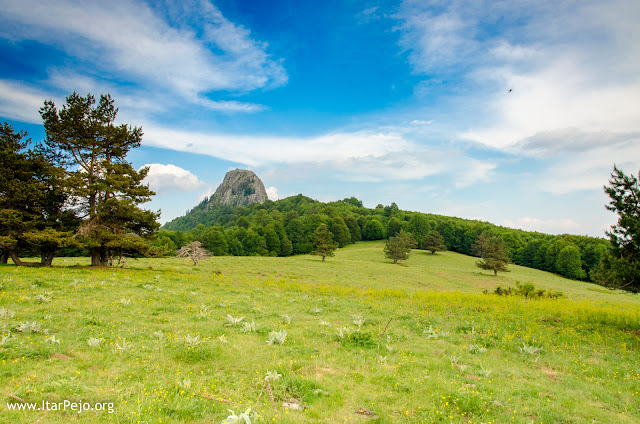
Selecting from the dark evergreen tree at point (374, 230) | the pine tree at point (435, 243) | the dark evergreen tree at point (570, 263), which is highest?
the dark evergreen tree at point (374, 230)

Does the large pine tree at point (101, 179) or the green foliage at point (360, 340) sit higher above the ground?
the large pine tree at point (101, 179)

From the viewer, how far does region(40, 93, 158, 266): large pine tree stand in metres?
24.9

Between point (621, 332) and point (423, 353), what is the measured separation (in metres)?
12.2

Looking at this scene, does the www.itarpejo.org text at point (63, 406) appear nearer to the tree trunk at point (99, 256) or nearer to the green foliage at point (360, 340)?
the green foliage at point (360, 340)

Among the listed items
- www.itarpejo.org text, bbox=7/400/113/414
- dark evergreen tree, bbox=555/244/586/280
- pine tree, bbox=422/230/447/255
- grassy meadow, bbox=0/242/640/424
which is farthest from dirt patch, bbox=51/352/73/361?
dark evergreen tree, bbox=555/244/586/280

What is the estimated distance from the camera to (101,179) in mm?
26141

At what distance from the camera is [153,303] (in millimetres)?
13797

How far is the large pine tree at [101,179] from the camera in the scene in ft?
81.6

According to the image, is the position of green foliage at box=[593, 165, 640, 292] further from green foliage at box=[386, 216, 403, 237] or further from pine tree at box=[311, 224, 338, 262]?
green foliage at box=[386, 216, 403, 237]

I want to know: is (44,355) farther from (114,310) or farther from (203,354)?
(114,310)

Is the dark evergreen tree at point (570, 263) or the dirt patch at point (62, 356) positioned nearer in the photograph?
the dirt patch at point (62, 356)

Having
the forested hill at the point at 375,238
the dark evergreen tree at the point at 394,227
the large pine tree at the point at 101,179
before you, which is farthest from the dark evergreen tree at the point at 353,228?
the large pine tree at the point at 101,179

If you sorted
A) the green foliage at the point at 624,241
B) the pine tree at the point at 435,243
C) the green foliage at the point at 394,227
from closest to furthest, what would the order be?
the green foliage at the point at 624,241
the pine tree at the point at 435,243
the green foliage at the point at 394,227

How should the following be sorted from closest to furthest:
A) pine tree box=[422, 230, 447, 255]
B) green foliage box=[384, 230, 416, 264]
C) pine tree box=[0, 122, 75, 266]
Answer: pine tree box=[0, 122, 75, 266]
green foliage box=[384, 230, 416, 264]
pine tree box=[422, 230, 447, 255]
